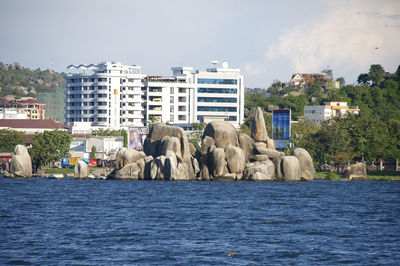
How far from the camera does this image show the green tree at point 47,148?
96.8 meters

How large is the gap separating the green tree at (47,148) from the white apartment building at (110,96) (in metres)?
62.2

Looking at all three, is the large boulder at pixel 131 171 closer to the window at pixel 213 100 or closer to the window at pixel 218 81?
the window at pixel 213 100

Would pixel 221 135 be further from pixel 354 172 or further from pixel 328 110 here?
pixel 328 110

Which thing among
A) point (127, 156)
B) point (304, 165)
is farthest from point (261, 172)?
point (127, 156)

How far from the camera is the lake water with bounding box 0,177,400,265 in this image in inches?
1340

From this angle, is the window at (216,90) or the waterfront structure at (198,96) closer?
the waterfront structure at (198,96)

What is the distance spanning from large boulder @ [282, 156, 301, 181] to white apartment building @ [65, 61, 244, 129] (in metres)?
77.3

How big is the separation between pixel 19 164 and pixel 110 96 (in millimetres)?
76927

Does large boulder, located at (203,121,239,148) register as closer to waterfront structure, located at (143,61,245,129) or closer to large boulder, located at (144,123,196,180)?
large boulder, located at (144,123,196,180)

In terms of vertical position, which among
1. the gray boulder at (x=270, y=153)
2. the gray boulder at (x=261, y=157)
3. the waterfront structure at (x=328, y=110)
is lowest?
the gray boulder at (x=261, y=157)

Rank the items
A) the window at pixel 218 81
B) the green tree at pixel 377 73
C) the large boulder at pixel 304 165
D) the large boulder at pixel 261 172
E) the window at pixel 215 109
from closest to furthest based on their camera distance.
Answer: the large boulder at pixel 261 172 → the large boulder at pixel 304 165 → the window at pixel 218 81 → the window at pixel 215 109 → the green tree at pixel 377 73

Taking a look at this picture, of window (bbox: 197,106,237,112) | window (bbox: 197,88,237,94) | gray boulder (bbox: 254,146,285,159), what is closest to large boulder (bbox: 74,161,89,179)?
gray boulder (bbox: 254,146,285,159)

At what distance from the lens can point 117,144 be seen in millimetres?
125812

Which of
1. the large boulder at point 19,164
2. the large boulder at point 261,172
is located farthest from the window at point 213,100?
the large boulder at point 19,164
